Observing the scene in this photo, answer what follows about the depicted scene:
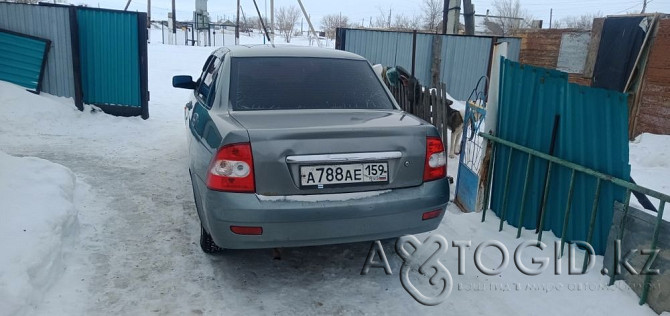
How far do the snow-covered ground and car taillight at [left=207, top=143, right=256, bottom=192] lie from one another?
0.73 meters

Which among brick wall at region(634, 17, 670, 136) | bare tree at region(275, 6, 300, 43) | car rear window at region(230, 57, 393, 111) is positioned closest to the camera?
car rear window at region(230, 57, 393, 111)

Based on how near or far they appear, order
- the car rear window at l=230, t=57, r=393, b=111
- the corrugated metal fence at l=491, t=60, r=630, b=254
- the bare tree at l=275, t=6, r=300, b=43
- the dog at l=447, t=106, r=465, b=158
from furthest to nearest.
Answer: the bare tree at l=275, t=6, r=300, b=43 → the dog at l=447, t=106, r=465, b=158 → the car rear window at l=230, t=57, r=393, b=111 → the corrugated metal fence at l=491, t=60, r=630, b=254

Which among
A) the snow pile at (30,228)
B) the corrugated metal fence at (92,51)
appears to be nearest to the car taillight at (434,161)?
the snow pile at (30,228)

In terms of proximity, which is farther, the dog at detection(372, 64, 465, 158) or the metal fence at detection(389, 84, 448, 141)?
the dog at detection(372, 64, 465, 158)

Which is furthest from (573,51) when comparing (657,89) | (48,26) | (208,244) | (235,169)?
(48,26)

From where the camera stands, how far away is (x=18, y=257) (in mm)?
2635

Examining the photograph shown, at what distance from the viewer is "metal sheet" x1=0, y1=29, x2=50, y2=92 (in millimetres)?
7590

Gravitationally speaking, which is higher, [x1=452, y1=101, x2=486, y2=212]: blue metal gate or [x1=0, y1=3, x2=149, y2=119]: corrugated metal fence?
[x1=0, y1=3, x2=149, y2=119]: corrugated metal fence

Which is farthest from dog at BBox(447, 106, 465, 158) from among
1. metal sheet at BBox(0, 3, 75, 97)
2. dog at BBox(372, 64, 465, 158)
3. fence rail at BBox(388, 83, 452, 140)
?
metal sheet at BBox(0, 3, 75, 97)

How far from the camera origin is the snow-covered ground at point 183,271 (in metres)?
2.66

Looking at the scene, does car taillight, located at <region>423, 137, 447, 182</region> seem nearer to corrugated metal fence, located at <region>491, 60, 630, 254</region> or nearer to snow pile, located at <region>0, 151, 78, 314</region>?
corrugated metal fence, located at <region>491, 60, 630, 254</region>

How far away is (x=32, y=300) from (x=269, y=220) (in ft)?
4.44

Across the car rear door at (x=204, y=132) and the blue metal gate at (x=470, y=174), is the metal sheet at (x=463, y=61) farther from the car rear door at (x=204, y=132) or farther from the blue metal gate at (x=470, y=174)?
the car rear door at (x=204, y=132)

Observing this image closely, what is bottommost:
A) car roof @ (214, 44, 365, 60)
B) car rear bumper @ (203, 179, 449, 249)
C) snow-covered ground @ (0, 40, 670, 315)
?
snow-covered ground @ (0, 40, 670, 315)
